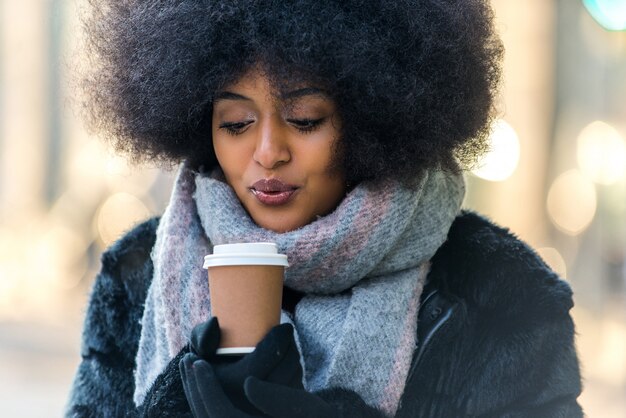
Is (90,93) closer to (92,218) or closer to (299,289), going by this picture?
(299,289)

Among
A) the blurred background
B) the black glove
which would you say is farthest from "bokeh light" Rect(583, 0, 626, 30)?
the black glove

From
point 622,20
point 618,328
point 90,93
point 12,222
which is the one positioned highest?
point 622,20

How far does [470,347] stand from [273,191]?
0.64 meters

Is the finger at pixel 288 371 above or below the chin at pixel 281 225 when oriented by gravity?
below

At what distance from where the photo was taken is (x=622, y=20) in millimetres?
8461

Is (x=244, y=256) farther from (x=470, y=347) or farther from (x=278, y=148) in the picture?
(x=470, y=347)

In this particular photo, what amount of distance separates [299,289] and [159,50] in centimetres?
71

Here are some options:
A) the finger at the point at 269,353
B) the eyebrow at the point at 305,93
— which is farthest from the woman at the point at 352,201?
the finger at the point at 269,353

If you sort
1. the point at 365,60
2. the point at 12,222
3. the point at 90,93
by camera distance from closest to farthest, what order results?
1. the point at 365,60
2. the point at 90,93
3. the point at 12,222

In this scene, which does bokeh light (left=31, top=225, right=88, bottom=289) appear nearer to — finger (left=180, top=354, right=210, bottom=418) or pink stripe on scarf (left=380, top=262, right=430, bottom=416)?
pink stripe on scarf (left=380, top=262, right=430, bottom=416)

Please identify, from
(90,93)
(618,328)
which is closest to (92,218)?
(618,328)

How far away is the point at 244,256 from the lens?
217 cm

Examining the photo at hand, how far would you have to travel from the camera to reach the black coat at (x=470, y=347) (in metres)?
2.56

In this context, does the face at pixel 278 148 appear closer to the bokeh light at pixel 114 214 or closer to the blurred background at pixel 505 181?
the blurred background at pixel 505 181
